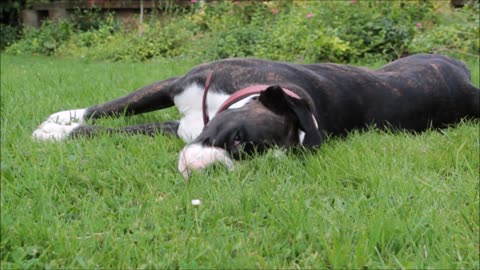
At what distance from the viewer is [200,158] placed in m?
2.51

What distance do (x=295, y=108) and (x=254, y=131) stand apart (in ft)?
0.83

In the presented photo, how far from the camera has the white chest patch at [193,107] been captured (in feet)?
10.5

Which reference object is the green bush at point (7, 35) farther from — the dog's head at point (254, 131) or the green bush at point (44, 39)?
the dog's head at point (254, 131)

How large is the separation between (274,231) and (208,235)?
0.74 feet

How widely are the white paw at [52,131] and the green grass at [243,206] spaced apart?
0.09m

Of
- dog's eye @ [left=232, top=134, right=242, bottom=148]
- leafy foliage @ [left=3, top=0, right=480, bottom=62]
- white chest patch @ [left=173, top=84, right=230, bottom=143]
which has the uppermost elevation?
dog's eye @ [left=232, top=134, right=242, bottom=148]

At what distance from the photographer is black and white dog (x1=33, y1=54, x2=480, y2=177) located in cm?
269

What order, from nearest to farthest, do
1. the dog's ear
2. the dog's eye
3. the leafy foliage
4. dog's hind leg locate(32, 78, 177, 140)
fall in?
the dog's eye → the dog's ear → dog's hind leg locate(32, 78, 177, 140) → the leafy foliage

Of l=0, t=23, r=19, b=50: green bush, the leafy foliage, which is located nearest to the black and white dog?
the leafy foliage

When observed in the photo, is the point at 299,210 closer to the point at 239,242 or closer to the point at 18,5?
the point at 239,242

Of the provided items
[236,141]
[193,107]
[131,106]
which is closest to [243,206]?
[236,141]

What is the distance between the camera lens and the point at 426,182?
242cm

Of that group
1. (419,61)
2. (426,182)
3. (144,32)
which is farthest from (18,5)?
(426,182)

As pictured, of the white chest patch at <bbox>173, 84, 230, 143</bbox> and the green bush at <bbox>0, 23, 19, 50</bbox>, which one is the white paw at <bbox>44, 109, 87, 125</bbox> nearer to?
the white chest patch at <bbox>173, 84, 230, 143</bbox>
